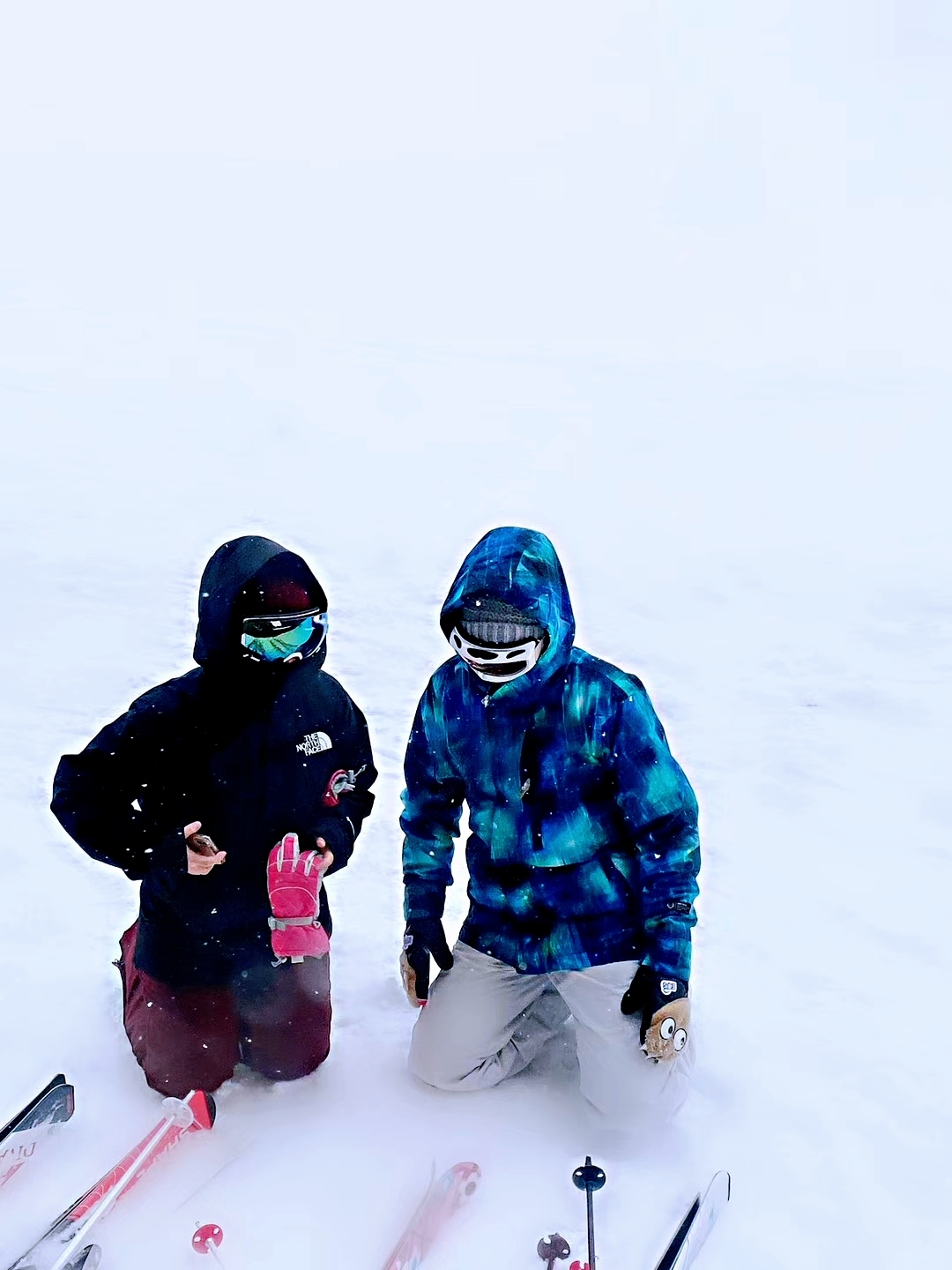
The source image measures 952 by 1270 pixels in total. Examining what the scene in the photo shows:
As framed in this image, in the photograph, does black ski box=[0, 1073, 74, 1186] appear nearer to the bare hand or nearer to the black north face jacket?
the black north face jacket

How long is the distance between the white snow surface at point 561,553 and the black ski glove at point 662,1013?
0.98 ft

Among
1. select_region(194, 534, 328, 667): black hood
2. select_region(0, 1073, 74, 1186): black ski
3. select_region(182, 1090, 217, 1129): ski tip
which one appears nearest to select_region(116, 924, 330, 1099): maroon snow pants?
select_region(182, 1090, 217, 1129): ski tip

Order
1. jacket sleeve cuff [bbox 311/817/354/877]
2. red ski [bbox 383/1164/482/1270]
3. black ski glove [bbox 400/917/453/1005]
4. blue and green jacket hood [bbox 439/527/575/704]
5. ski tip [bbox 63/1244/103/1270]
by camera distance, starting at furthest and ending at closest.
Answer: black ski glove [bbox 400/917/453/1005] < jacket sleeve cuff [bbox 311/817/354/877] < blue and green jacket hood [bbox 439/527/575/704] < red ski [bbox 383/1164/482/1270] < ski tip [bbox 63/1244/103/1270]

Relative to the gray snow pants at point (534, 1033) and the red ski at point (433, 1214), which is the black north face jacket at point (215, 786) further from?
the red ski at point (433, 1214)

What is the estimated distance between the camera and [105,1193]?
2.86 meters

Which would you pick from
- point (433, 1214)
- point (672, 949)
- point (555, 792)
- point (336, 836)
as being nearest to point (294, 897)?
point (336, 836)

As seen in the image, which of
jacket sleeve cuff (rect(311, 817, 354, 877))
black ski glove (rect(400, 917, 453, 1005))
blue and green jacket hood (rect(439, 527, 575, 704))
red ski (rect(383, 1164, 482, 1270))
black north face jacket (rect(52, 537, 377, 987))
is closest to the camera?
red ski (rect(383, 1164, 482, 1270))

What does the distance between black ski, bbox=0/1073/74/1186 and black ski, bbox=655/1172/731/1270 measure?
1577mm

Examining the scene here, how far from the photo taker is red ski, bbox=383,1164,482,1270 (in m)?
2.77

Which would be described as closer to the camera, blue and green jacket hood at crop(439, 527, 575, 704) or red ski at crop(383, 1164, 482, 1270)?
red ski at crop(383, 1164, 482, 1270)

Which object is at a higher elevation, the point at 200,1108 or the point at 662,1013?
the point at 662,1013

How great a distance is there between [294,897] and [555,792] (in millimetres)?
738

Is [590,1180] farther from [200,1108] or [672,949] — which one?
[200,1108]

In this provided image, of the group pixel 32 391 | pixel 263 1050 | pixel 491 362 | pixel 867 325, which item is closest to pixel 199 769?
pixel 263 1050
